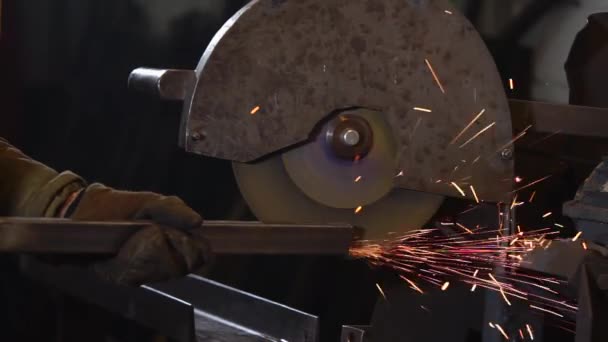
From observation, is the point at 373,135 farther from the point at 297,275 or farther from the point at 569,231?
the point at 297,275

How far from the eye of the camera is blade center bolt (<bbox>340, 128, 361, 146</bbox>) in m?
1.64

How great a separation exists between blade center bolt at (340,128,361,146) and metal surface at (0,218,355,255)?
152 mm

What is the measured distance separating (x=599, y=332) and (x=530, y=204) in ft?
2.13

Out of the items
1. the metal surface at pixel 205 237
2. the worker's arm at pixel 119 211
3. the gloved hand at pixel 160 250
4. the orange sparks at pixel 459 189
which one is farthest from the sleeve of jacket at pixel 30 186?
the orange sparks at pixel 459 189

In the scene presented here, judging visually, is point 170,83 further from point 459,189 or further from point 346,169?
point 459,189

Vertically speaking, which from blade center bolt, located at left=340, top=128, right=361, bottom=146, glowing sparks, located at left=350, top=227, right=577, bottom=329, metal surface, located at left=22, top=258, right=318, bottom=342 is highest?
blade center bolt, located at left=340, top=128, right=361, bottom=146

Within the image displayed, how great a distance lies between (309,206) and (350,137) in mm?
155

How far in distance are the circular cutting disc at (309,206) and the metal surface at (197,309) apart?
29cm

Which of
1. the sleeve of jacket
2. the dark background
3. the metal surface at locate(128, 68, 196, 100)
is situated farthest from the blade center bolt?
the dark background

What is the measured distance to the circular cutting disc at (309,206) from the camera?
1.67 m

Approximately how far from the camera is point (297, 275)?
281cm

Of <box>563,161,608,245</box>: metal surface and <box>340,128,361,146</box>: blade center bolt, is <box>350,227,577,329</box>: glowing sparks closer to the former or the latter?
<box>563,161,608,245</box>: metal surface

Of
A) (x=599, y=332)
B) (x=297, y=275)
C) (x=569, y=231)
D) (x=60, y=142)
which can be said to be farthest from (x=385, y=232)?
(x=60, y=142)

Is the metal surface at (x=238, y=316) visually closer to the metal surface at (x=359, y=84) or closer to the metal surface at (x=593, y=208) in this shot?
the metal surface at (x=359, y=84)
